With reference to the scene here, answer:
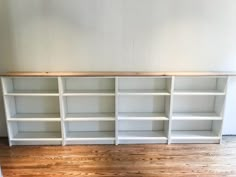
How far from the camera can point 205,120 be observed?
3.43 metres

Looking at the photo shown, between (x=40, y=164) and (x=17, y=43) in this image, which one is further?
(x=17, y=43)

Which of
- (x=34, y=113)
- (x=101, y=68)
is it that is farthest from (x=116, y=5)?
(x=34, y=113)

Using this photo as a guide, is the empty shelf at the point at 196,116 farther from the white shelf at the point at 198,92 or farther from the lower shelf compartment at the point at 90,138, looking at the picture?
the lower shelf compartment at the point at 90,138

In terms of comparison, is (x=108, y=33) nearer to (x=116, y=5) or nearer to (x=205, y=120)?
(x=116, y=5)

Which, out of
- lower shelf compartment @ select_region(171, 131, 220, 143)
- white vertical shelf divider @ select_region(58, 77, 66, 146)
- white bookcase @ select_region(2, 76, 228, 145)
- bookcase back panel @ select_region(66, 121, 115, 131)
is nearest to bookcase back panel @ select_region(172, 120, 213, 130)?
white bookcase @ select_region(2, 76, 228, 145)

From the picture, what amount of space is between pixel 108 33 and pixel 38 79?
3.74 feet

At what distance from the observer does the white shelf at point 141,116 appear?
3168 millimetres

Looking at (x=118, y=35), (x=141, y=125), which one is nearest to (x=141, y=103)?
(x=141, y=125)

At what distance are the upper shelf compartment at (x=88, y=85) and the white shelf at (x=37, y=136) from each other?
2.14ft

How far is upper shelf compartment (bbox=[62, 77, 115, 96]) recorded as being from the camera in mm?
3232

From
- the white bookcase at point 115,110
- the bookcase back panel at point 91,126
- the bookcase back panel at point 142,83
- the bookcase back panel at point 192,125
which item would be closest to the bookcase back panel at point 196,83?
the white bookcase at point 115,110

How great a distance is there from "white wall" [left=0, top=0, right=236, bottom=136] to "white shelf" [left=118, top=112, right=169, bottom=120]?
0.63 metres

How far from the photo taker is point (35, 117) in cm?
319

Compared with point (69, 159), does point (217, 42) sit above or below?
above
